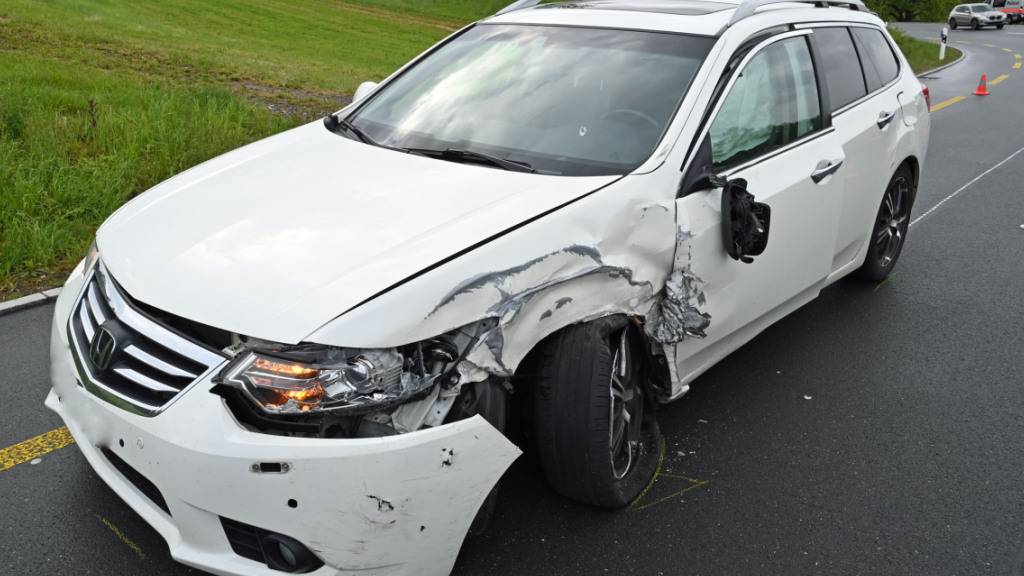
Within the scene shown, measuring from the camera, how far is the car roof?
431cm

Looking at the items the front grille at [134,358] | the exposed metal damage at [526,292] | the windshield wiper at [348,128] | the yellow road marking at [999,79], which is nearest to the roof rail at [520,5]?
the windshield wiper at [348,128]

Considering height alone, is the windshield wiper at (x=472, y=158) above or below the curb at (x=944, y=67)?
above

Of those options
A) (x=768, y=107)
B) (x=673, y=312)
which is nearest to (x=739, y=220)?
(x=673, y=312)

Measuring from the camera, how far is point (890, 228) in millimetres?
6000

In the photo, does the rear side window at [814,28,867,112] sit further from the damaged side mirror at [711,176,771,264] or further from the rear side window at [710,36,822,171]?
the damaged side mirror at [711,176,771,264]

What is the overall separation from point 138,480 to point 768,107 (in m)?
3.04

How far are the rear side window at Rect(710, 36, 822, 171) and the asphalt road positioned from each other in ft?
4.00

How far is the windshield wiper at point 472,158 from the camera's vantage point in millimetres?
3727

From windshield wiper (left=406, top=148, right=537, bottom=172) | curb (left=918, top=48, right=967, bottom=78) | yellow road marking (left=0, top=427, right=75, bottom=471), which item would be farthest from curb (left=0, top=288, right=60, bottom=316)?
curb (left=918, top=48, right=967, bottom=78)

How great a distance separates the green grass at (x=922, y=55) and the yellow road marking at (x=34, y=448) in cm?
2223

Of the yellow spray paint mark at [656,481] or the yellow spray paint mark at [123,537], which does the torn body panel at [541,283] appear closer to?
the yellow spray paint mark at [656,481]

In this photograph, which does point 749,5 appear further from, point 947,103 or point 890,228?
point 947,103

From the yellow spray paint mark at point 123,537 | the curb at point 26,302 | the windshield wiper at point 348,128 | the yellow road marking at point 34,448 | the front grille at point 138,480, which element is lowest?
the curb at point 26,302

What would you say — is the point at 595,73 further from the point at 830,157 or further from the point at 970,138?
the point at 970,138
